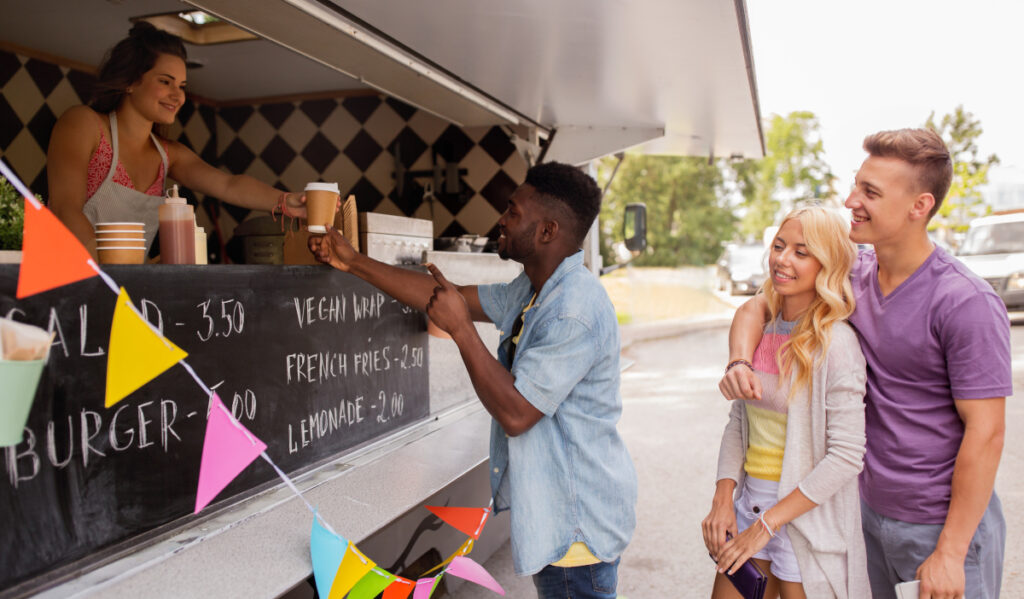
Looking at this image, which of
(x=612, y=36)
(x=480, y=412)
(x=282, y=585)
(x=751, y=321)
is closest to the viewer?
(x=282, y=585)

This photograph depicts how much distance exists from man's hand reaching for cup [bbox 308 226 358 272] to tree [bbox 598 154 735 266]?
27098 mm

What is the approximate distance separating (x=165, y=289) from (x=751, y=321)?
1.86 metres

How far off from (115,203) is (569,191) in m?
1.80

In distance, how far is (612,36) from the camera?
2844 mm

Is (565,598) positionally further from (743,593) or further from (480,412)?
(480,412)

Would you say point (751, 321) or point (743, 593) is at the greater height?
point (751, 321)

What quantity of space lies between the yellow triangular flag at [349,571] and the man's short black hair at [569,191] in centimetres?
115

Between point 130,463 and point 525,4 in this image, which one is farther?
point 525,4

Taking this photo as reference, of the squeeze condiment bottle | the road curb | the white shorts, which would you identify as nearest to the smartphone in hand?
the white shorts

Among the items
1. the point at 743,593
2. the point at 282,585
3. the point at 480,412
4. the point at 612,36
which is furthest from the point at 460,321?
the point at 480,412

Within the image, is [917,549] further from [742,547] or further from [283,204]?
[283,204]

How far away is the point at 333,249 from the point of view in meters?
2.48

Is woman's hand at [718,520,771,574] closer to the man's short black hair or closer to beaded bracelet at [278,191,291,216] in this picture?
the man's short black hair

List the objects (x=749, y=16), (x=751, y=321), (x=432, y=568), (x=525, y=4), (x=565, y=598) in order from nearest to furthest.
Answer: (x=565, y=598) < (x=751, y=321) < (x=525, y=4) < (x=749, y=16) < (x=432, y=568)
